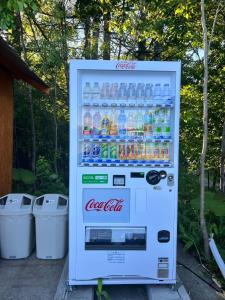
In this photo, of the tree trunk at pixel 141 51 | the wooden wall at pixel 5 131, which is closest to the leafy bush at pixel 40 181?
the wooden wall at pixel 5 131

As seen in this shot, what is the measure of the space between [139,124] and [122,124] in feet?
0.59

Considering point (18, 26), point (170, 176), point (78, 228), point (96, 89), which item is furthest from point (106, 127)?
point (18, 26)

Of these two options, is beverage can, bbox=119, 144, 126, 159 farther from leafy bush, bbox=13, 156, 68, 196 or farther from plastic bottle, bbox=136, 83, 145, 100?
leafy bush, bbox=13, 156, 68, 196

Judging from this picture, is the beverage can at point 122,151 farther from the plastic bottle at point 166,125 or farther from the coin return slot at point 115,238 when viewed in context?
the coin return slot at point 115,238

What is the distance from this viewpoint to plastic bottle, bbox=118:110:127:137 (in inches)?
157

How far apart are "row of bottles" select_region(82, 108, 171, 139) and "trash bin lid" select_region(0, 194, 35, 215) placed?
1742 millimetres

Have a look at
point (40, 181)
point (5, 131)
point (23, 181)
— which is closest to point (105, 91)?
point (5, 131)

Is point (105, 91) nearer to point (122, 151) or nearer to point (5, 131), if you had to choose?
point (122, 151)

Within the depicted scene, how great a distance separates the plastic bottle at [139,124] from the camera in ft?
13.2

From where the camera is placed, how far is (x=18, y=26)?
9023mm

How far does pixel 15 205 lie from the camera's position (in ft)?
16.8

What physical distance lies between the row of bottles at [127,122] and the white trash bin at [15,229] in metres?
1.78

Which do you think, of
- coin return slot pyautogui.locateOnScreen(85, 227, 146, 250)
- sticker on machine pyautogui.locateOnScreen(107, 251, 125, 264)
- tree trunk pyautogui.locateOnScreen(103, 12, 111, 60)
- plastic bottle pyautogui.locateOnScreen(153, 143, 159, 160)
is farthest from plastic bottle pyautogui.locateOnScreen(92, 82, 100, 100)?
tree trunk pyautogui.locateOnScreen(103, 12, 111, 60)

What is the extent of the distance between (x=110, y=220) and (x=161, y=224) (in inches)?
21.3
